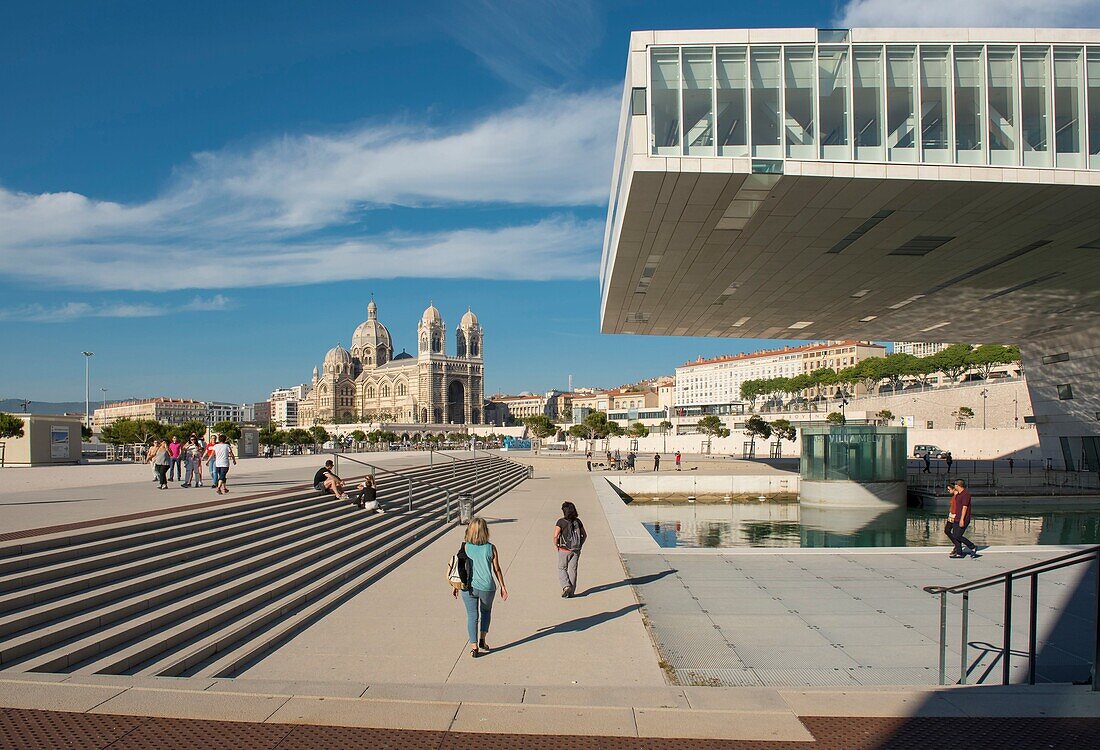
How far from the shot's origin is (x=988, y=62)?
14.9 meters

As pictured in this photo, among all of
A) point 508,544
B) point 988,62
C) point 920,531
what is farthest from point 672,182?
point 920,531

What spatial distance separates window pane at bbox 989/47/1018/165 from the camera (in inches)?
586

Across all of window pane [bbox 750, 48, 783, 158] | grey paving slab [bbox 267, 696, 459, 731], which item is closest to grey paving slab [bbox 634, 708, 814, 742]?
grey paving slab [bbox 267, 696, 459, 731]

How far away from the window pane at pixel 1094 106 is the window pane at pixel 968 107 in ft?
7.07

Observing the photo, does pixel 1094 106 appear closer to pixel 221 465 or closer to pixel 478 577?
pixel 478 577

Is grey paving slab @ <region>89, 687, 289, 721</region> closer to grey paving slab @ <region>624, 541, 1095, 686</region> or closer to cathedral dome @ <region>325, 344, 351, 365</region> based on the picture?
grey paving slab @ <region>624, 541, 1095, 686</region>

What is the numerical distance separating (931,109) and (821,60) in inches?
94.4

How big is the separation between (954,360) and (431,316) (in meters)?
108

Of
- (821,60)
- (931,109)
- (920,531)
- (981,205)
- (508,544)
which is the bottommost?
(920,531)

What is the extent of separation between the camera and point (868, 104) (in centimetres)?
1487

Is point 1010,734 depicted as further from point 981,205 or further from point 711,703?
point 981,205

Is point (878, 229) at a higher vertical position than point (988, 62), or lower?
lower

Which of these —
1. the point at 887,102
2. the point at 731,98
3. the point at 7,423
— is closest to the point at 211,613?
the point at 731,98

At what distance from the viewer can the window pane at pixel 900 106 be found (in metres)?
14.8
